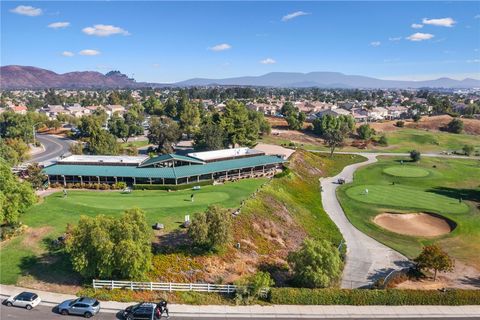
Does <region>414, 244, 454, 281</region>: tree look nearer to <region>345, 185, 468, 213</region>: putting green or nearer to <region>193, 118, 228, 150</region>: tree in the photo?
<region>345, 185, 468, 213</region>: putting green

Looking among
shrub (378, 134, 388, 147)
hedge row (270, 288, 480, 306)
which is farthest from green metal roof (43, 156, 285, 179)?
shrub (378, 134, 388, 147)

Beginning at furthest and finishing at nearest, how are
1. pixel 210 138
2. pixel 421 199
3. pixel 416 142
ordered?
pixel 416 142
pixel 210 138
pixel 421 199

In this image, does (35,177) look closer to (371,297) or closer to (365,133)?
(371,297)

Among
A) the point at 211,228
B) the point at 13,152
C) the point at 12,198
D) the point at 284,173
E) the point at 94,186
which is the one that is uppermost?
the point at 13,152

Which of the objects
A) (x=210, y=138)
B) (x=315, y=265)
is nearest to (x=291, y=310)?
(x=315, y=265)

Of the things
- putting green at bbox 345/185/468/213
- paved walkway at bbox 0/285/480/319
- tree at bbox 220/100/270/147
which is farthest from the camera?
A: tree at bbox 220/100/270/147
